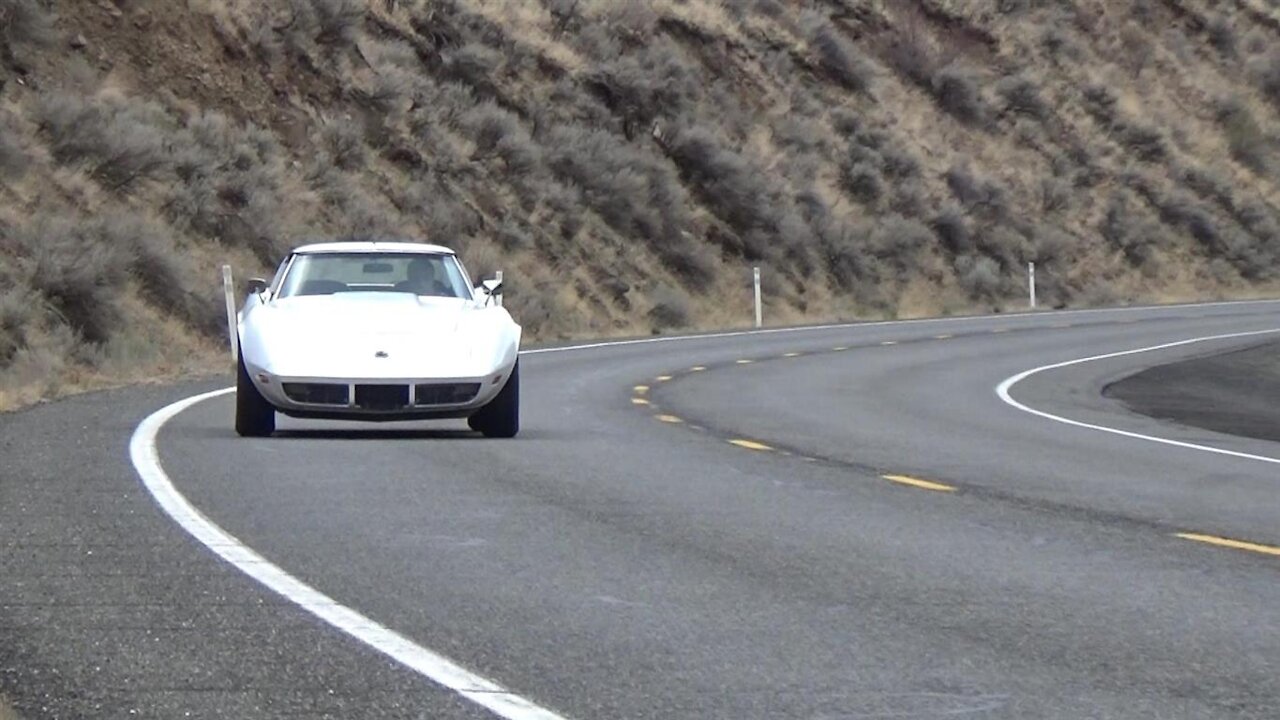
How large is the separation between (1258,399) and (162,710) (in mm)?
21153

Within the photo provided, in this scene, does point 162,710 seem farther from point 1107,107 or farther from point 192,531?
point 1107,107

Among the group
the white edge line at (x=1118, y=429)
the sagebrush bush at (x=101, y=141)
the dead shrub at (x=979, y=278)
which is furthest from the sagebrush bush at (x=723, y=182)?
the sagebrush bush at (x=101, y=141)

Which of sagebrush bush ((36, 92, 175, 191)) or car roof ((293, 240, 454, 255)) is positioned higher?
sagebrush bush ((36, 92, 175, 191))

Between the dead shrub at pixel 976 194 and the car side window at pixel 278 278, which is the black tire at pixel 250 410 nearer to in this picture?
the car side window at pixel 278 278

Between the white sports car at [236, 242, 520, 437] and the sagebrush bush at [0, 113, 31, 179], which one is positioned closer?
the white sports car at [236, 242, 520, 437]

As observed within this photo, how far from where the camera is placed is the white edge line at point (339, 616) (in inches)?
275

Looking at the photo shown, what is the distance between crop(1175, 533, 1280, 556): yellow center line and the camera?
1084 cm

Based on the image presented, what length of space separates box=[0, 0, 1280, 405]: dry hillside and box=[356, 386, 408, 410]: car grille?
21.2 feet

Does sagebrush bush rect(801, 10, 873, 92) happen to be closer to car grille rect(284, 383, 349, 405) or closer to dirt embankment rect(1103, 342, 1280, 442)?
dirt embankment rect(1103, 342, 1280, 442)

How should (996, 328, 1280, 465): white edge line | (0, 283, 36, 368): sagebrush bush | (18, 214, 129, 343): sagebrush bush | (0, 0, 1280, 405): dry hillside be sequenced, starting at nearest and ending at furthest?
1. (996, 328, 1280, 465): white edge line
2. (0, 283, 36, 368): sagebrush bush
3. (18, 214, 129, 343): sagebrush bush
4. (0, 0, 1280, 405): dry hillside

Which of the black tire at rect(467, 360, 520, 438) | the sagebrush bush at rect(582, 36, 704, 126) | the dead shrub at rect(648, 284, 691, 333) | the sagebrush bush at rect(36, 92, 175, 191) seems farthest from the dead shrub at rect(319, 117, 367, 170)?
the black tire at rect(467, 360, 520, 438)

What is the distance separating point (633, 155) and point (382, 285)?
104ft

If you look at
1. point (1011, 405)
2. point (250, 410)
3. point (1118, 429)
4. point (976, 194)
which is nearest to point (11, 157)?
point (1011, 405)

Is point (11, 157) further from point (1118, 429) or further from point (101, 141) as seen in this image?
point (1118, 429)
